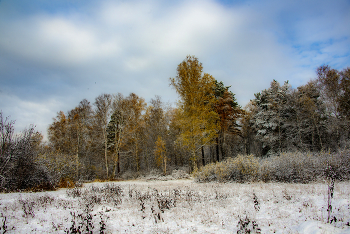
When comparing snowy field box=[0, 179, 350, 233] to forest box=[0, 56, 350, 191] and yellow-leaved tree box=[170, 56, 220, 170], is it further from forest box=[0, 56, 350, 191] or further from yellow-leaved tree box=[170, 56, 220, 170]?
yellow-leaved tree box=[170, 56, 220, 170]

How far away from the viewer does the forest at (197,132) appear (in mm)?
10906

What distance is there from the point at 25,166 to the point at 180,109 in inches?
500

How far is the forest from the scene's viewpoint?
10906 millimetres

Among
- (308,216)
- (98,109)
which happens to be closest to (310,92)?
(308,216)

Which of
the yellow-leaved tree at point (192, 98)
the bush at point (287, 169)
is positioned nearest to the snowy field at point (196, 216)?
the bush at point (287, 169)

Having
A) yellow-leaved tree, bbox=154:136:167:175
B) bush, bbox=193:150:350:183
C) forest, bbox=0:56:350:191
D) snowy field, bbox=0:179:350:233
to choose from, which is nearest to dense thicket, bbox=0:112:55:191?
forest, bbox=0:56:350:191

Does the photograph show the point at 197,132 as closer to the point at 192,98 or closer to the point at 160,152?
the point at 192,98

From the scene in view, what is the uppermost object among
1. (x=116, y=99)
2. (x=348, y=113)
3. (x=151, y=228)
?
(x=116, y=99)

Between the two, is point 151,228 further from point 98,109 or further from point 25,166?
point 98,109

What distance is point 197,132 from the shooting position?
17.8 metres

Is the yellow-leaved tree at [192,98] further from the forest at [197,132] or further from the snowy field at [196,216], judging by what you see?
the snowy field at [196,216]

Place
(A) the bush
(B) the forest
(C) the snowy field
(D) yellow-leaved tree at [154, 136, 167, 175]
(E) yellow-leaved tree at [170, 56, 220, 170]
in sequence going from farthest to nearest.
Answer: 1. (D) yellow-leaved tree at [154, 136, 167, 175]
2. (E) yellow-leaved tree at [170, 56, 220, 170]
3. (B) the forest
4. (A) the bush
5. (C) the snowy field

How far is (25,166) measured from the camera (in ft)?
35.9

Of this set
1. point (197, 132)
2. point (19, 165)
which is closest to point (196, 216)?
point (19, 165)
